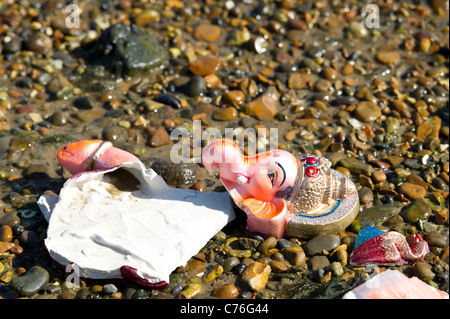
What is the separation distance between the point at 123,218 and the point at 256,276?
1265 mm

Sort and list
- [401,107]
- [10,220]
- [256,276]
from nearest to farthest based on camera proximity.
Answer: [256,276], [10,220], [401,107]

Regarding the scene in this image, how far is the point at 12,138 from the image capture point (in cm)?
625

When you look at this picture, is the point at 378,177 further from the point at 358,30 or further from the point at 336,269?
the point at 358,30

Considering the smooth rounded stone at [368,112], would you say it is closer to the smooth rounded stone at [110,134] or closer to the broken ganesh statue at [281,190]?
the broken ganesh statue at [281,190]

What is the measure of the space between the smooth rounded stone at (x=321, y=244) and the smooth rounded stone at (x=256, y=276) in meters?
0.46

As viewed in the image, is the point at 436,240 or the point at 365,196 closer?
the point at 436,240

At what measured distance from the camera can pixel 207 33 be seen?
827 cm

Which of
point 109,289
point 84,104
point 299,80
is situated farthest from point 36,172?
point 299,80

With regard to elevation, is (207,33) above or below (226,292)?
above

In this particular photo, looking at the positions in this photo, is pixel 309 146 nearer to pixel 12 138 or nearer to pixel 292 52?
pixel 292 52

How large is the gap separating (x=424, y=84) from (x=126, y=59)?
3914 millimetres

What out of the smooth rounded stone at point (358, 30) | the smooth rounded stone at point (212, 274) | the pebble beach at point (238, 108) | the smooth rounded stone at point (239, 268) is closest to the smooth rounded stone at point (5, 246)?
the pebble beach at point (238, 108)
